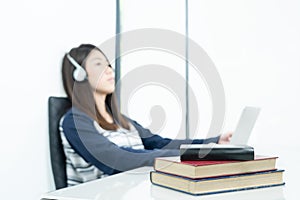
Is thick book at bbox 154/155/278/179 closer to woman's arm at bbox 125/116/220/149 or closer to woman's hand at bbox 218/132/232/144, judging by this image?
woman's hand at bbox 218/132/232/144

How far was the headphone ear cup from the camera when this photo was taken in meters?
1.44

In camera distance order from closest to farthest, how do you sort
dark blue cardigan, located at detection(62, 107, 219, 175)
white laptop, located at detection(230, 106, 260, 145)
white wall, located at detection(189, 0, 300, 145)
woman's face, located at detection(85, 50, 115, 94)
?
1. white laptop, located at detection(230, 106, 260, 145)
2. dark blue cardigan, located at detection(62, 107, 219, 175)
3. woman's face, located at detection(85, 50, 115, 94)
4. white wall, located at detection(189, 0, 300, 145)

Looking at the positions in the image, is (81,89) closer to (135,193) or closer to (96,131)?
(96,131)

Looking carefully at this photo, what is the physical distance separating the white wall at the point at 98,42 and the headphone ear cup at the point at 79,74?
0.22ft

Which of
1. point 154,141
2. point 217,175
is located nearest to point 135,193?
point 217,175

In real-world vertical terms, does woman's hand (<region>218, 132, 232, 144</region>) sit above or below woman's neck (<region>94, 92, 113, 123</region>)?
below

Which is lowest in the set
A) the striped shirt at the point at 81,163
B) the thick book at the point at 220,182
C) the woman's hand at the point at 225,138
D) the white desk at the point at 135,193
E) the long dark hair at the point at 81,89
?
the striped shirt at the point at 81,163

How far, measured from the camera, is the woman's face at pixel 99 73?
60.0 inches

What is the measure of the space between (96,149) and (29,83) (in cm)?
32

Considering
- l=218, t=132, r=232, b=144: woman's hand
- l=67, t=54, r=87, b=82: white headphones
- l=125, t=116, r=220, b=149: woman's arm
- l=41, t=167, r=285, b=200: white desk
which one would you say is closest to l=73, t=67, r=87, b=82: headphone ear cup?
l=67, t=54, r=87, b=82: white headphones

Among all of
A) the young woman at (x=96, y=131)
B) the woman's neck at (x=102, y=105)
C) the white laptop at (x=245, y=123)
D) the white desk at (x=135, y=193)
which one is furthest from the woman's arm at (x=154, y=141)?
the white desk at (x=135, y=193)

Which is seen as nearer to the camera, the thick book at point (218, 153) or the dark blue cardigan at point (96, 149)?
the thick book at point (218, 153)

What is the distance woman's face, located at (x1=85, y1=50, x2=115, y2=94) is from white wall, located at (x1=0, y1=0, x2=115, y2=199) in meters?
0.11

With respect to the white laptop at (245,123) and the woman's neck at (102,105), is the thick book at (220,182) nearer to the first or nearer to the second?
the white laptop at (245,123)
